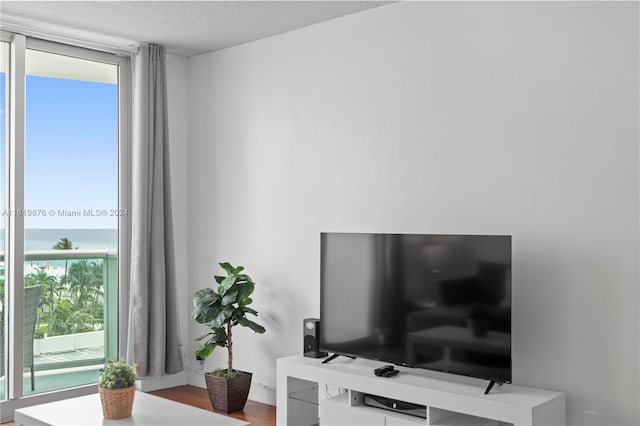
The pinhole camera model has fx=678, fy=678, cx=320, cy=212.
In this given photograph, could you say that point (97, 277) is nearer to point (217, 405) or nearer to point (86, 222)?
point (86, 222)

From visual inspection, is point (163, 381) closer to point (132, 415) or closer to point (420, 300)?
point (132, 415)

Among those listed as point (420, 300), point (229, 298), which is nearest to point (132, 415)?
point (229, 298)

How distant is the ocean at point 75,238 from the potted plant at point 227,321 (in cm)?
94

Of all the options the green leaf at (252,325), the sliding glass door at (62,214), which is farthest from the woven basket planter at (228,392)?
the sliding glass door at (62,214)

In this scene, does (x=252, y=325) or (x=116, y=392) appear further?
(x=252, y=325)

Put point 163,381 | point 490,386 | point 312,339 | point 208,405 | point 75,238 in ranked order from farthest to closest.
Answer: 1. point 163,381
2. point 75,238
3. point 208,405
4. point 312,339
5. point 490,386

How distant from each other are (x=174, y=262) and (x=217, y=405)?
1148 millimetres

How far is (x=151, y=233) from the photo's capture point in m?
5.07

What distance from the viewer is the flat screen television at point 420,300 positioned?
11.1ft

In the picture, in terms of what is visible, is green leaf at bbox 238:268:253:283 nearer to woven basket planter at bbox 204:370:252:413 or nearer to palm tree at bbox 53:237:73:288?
woven basket planter at bbox 204:370:252:413

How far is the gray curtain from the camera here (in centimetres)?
498

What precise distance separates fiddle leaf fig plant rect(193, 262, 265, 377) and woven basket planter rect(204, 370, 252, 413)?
9 cm

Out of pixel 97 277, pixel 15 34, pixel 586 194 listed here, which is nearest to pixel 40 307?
pixel 97 277

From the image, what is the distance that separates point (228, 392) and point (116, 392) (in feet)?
4.96
